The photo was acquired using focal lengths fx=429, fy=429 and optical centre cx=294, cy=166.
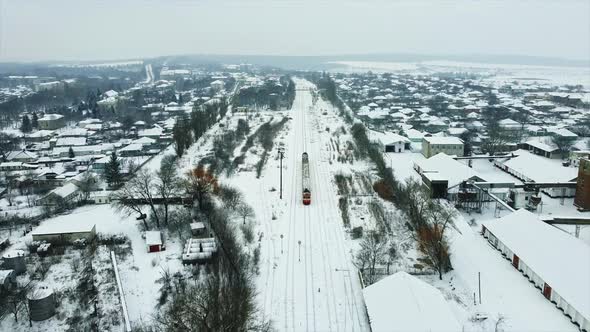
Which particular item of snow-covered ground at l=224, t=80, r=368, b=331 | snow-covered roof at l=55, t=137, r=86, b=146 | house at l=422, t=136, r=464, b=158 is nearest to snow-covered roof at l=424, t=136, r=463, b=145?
house at l=422, t=136, r=464, b=158

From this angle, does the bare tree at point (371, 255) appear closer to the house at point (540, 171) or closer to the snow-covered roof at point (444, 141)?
the house at point (540, 171)

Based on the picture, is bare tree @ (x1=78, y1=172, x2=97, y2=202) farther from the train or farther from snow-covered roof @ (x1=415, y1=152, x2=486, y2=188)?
snow-covered roof @ (x1=415, y1=152, x2=486, y2=188)

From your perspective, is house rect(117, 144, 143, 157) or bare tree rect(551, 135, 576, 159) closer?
bare tree rect(551, 135, 576, 159)

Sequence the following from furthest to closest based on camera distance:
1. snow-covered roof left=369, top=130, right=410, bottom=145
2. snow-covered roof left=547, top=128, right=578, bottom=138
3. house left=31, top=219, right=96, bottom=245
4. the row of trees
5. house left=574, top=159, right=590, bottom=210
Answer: snow-covered roof left=547, top=128, right=578, bottom=138
snow-covered roof left=369, top=130, right=410, bottom=145
the row of trees
house left=574, top=159, right=590, bottom=210
house left=31, top=219, right=96, bottom=245

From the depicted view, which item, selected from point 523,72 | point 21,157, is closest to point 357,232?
point 21,157

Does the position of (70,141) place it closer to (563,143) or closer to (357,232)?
(357,232)

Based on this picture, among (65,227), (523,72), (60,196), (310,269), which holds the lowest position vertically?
(310,269)

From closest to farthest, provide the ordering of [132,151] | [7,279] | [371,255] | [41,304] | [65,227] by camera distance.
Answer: [41,304]
[7,279]
[371,255]
[65,227]
[132,151]

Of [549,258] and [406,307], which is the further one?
[549,258]
